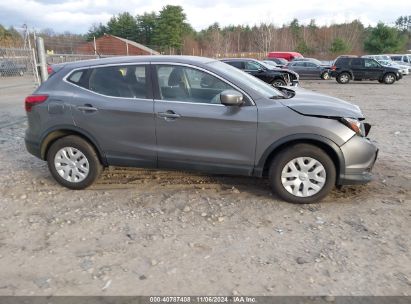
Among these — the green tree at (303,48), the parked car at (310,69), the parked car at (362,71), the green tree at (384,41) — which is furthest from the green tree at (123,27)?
the parked car at (362,71)

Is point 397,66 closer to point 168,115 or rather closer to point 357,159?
point 357,159

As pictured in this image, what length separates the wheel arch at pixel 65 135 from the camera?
179 inches

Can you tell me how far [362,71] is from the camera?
2261cm

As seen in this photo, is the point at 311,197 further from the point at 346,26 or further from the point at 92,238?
the point at 346,26

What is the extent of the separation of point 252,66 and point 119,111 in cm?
1408

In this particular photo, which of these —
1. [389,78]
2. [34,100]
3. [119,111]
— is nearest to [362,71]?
[389,78]

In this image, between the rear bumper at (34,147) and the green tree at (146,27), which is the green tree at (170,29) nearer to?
the green tree at (146,27)

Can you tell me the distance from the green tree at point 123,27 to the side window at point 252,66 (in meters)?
60.9

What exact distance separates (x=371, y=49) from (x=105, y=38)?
123 ft

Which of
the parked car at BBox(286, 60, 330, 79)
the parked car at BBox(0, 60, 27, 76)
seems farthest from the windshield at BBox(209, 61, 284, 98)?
the parked car at BBox(0, 60, 27, 76)

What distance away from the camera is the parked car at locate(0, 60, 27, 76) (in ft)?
80.8

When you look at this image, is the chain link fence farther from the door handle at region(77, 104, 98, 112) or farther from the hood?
the hood

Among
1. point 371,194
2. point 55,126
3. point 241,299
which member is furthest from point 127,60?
A: point 371,194

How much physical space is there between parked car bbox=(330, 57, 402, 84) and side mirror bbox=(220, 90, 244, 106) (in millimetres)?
20851
